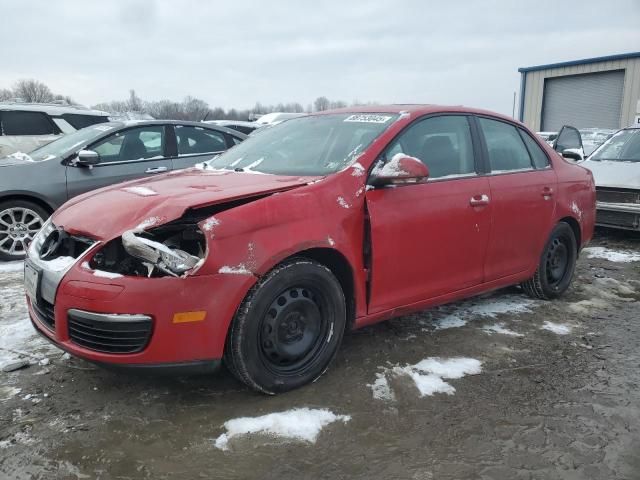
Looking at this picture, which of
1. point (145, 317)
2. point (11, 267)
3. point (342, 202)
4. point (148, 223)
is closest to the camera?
point (145, 317)

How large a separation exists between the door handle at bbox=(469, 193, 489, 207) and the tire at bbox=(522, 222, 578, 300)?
1.07 meters

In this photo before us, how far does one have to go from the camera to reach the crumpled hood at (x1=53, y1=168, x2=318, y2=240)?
271 cm

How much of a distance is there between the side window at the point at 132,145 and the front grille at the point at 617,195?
A: 18.7ft

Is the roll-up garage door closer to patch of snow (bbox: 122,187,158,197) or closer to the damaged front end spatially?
patch of snow (bbox: 122,187,158,197)

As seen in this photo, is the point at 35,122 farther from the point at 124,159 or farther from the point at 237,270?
the point at 237,270

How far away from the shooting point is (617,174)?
7262 millimetres

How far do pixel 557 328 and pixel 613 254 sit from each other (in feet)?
10.2

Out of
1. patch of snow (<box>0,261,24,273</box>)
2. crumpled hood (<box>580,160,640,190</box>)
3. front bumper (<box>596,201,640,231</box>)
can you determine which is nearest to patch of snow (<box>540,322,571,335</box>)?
front bumper (<box>596,201,640,231</box>)

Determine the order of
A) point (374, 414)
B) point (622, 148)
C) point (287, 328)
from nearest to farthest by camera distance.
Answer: point (374, 414) < point (287, 328) < point (622, 148)

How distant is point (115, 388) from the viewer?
3.01 metres

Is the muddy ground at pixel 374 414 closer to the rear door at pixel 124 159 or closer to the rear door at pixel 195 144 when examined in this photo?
the rear door at pixel 124 159

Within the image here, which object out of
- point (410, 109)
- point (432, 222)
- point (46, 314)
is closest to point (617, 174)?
point (410, 109)

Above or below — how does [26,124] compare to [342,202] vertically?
above

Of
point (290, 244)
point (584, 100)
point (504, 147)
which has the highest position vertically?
point (584, 100)
